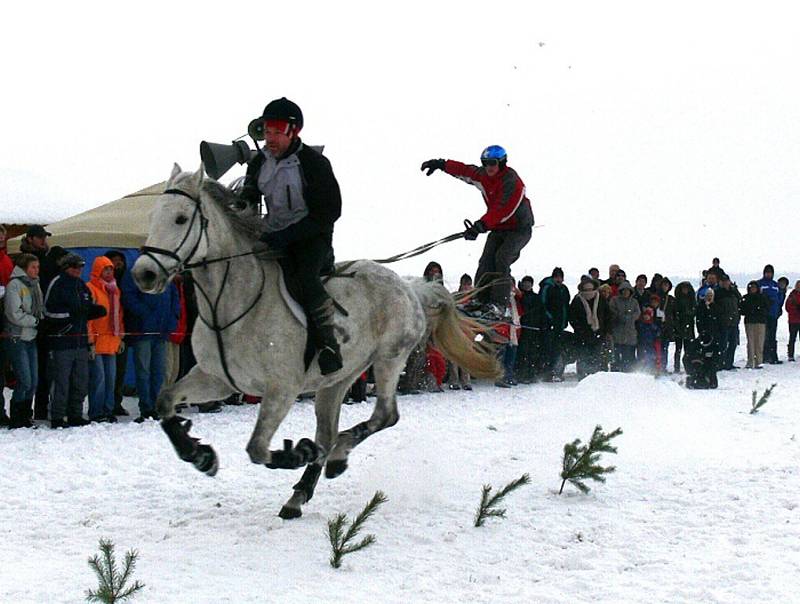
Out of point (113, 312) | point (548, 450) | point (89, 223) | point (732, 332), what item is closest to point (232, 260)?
point (548, 450)

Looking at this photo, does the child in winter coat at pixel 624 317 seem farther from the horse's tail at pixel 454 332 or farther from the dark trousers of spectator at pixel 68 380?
the dark trousers of spectator at pixel 68 380

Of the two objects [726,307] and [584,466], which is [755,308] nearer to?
[726,307]

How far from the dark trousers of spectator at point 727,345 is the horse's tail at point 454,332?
39.5ft

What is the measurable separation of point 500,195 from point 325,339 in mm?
2279

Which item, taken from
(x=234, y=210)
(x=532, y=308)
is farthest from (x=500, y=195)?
(x=532, y=308)

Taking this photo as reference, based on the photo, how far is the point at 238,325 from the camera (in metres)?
6.31

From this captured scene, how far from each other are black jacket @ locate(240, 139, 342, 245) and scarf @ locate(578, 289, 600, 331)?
418 inches

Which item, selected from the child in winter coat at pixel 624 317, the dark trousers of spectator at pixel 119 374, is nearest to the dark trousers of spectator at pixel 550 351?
the child in winter coat at pixel 624 317

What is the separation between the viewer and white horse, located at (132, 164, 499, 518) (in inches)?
236

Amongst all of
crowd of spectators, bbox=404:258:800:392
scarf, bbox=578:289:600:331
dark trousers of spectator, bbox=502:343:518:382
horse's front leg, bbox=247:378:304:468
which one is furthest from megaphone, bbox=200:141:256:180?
scarf, bbox=578:289:600:331

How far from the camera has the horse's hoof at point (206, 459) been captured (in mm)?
6152

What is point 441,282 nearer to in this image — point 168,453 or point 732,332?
point 168,453

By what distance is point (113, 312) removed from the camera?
1115 centimetres

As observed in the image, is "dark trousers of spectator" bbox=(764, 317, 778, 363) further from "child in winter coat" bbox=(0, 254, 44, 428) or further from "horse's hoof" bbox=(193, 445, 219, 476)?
"horse's hoof" bbox=(193, 445, 219, 476)
